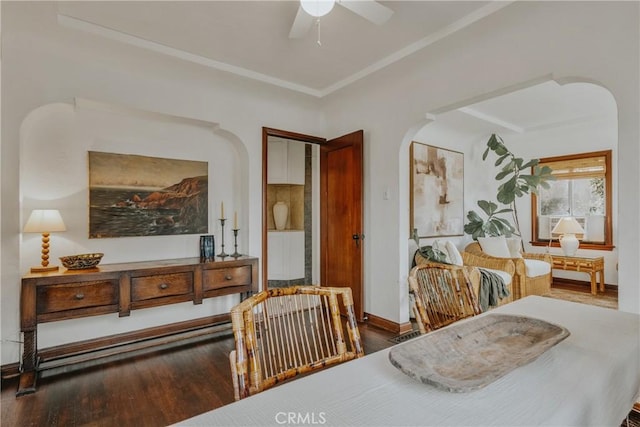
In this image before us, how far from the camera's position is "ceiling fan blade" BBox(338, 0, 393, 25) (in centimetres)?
187

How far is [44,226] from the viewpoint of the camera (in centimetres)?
247

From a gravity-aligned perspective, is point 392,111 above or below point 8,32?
below

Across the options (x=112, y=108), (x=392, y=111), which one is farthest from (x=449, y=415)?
(x=112, y=108)

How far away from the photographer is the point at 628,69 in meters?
1.85

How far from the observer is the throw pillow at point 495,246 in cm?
461

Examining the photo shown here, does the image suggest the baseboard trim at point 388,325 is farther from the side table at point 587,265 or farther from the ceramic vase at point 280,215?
the side table at point 587,265

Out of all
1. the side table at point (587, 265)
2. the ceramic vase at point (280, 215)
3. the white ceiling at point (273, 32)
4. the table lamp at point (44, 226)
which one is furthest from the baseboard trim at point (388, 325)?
the side table at point (587, 265)

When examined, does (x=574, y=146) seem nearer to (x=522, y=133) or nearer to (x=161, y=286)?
(x=522, y=133)

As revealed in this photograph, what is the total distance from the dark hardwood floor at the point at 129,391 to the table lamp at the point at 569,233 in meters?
4.07

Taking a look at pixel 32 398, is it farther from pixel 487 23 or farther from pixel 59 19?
pixel 487 23

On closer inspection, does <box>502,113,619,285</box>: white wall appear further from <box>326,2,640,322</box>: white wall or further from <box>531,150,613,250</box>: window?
<box>326,2,640,322</box>: white wall

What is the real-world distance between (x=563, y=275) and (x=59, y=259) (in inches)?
271

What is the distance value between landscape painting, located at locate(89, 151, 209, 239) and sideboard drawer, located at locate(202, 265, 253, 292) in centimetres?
64

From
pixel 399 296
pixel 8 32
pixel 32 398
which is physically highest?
pixel 8 32
